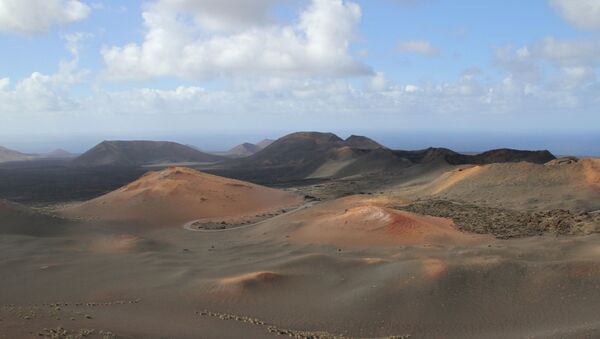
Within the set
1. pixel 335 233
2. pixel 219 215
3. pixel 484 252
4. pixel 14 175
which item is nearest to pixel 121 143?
pixel 14 175

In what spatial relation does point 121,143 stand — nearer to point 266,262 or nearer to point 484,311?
point 266,262

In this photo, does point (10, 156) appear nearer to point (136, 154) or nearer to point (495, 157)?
point (136, 154)

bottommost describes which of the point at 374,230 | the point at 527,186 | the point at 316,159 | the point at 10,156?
the point at 374,230

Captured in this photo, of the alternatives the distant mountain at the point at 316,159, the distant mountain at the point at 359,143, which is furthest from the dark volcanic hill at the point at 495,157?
the distant mountain at the point at 359,143

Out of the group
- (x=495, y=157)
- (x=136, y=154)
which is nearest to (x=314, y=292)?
(x=495, y=157)

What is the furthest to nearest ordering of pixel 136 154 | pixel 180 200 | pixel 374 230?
pixel 136 154 → pixel 180 200 → pixel 374 230

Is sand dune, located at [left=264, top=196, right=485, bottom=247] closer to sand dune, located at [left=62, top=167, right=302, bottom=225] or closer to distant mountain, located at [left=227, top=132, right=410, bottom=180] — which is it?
sand dune, located at [left=62, top=167, right=302, bottom=225]

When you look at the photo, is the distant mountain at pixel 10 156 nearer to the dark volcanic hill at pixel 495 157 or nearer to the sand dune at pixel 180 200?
the sand dune at pixel 180 200
